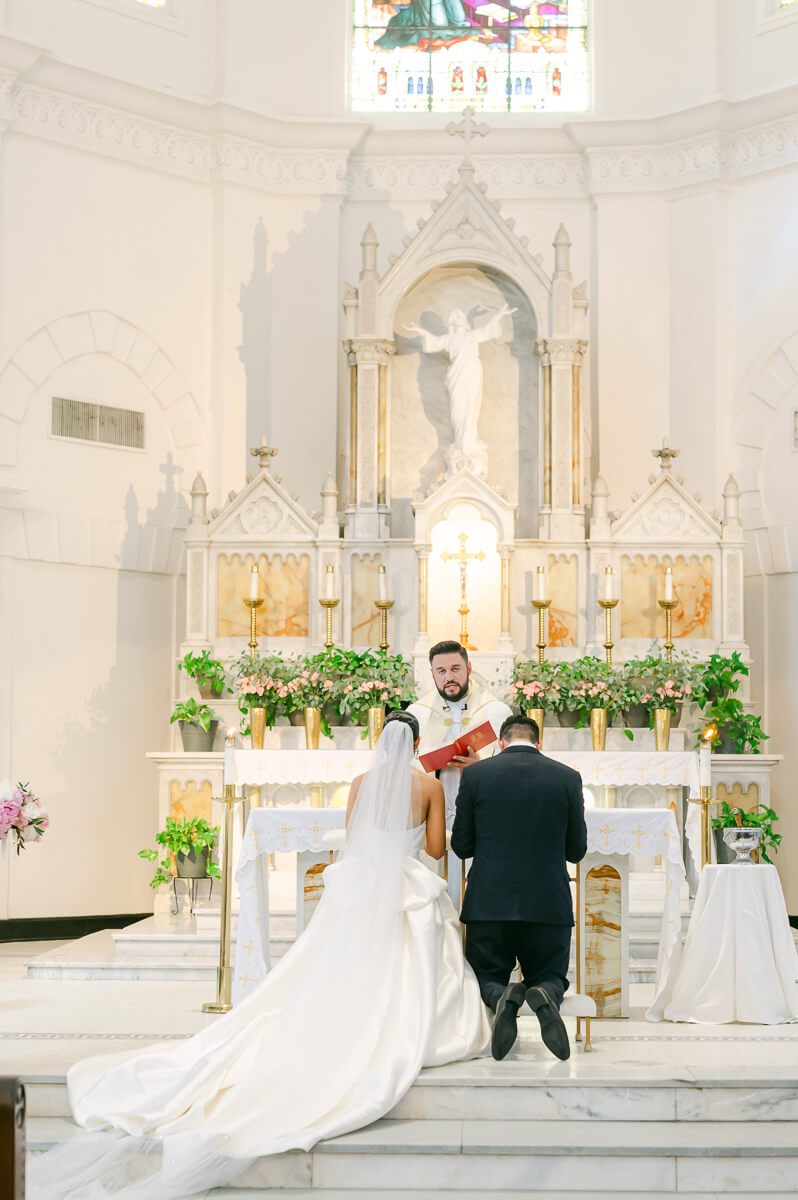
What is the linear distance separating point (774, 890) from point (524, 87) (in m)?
10.1

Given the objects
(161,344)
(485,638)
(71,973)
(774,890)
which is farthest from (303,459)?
(774,890)

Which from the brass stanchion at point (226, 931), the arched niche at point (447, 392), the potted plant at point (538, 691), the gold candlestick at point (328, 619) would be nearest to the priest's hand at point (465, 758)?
the brass stanchion at point (226, 931)

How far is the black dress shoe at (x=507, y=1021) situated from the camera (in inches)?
250

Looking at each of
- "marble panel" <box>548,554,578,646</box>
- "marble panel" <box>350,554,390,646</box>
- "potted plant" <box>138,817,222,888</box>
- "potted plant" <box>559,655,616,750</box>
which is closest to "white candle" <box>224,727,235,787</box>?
"potted plant" <box>138,817,222,888</box>

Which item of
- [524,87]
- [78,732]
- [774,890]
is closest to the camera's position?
[774,890]

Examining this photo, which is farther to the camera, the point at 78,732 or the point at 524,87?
the point at 524,87

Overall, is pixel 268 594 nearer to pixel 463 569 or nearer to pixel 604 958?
pixel 463 569

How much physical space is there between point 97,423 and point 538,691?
15.7 ft

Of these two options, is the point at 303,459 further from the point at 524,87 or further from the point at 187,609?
the point at 524,87

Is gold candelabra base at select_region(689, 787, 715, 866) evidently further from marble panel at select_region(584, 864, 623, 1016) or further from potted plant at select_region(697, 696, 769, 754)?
potted plant at select_region(697, 696, 769, 754)

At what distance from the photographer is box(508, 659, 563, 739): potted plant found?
1174cm

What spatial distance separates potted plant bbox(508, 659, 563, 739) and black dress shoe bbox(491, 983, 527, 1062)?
5239 millimetres

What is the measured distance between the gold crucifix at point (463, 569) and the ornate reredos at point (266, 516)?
4.00ft

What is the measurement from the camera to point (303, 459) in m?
14.4
